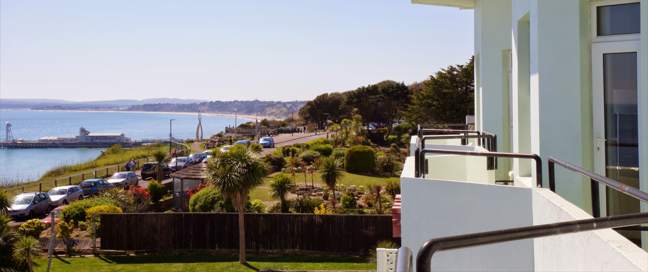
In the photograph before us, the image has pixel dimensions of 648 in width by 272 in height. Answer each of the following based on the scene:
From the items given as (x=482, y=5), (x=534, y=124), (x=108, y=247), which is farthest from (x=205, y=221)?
(x=534, y=124)

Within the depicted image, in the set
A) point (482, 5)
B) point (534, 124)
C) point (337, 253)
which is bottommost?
point (337, 253)

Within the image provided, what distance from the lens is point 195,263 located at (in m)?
A: 18.6

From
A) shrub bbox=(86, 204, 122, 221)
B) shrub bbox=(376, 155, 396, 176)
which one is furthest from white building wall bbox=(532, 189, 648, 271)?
shrub bbox=(376, 155, 396, 176)

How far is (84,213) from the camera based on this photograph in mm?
23047

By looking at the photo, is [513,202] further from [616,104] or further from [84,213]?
[84,213]

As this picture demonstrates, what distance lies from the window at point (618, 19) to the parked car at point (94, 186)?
28391mm

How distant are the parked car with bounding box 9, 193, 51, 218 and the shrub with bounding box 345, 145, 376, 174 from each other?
1699 centimetres

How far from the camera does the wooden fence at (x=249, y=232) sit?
1930 centimetres

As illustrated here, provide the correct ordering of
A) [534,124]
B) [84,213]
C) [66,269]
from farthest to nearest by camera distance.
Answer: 1. [84,213]
2. [66,269]
3. [534,124]

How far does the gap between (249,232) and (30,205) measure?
11.2 m

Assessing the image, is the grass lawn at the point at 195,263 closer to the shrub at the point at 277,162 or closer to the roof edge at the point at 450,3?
the roof edge at the point at 450,3

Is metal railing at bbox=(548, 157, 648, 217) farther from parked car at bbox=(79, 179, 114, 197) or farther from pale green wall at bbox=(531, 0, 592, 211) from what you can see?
parked car at bbox=(79, 179, 114, 197)

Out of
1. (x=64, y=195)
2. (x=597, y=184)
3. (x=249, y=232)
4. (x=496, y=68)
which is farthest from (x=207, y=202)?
(x=597, y=184)

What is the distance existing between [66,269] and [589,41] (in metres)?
16.8
